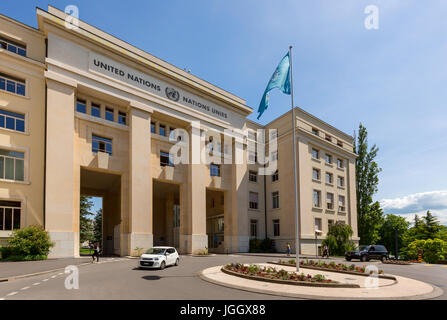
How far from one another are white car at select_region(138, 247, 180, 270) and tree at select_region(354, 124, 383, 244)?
39.3m

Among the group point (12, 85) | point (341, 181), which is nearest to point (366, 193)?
point (341, 181)

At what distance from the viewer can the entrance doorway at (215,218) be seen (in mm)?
44812

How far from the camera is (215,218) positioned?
153 ft

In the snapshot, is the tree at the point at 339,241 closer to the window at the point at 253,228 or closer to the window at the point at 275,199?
the window at the point at 275,199

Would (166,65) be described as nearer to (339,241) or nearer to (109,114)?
(109,114)

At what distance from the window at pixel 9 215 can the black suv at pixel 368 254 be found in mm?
29042

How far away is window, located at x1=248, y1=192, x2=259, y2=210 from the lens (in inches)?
1706

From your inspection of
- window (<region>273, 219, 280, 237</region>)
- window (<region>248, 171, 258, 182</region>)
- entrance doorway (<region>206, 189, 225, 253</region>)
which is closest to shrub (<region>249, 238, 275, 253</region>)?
window (<region>273, 219, 280, 237</region>)

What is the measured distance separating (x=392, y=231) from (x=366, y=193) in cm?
3480

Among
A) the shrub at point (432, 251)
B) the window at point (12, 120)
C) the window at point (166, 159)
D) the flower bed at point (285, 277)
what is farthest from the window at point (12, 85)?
the shrub at point (432, 251)

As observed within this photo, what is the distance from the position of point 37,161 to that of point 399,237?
81197 mm

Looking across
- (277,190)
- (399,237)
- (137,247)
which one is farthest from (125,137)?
(399,237)

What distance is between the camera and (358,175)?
52281 millimetres
